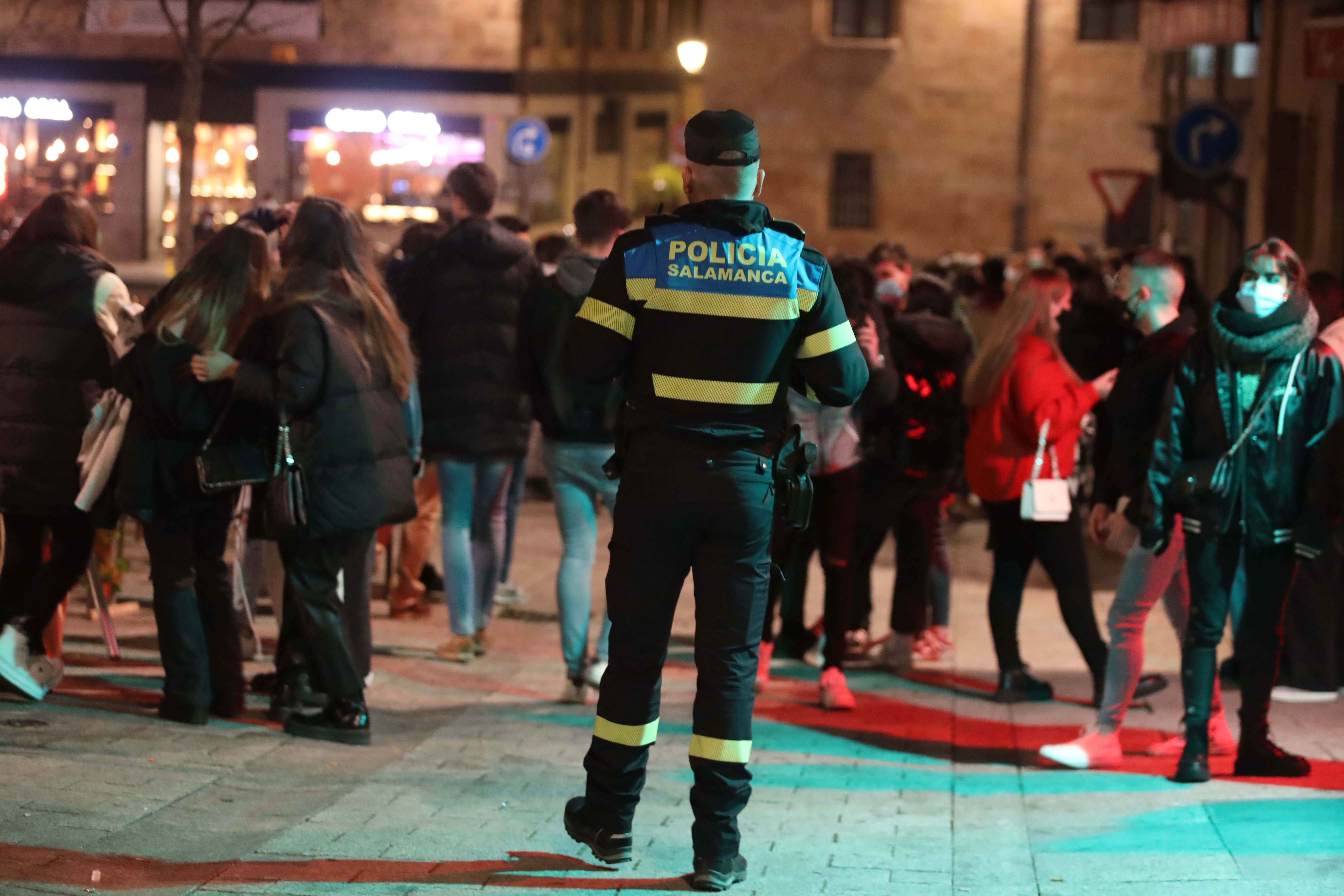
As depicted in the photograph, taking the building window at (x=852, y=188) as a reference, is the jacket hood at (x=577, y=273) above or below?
below

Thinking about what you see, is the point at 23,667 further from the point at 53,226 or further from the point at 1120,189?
the point at 1120,189

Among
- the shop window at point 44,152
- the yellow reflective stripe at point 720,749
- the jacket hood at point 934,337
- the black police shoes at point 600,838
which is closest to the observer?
the yellow reflective stripe at point 720,749

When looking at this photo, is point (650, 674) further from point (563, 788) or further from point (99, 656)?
point (99, 656)

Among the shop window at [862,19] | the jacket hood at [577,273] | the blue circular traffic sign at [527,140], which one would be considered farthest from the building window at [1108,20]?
the jacket hood at [577,273]

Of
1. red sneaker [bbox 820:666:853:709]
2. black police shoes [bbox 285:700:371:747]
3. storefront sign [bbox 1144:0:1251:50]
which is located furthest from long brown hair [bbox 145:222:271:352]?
storefront sign [bbox 1144:0:1251:50]

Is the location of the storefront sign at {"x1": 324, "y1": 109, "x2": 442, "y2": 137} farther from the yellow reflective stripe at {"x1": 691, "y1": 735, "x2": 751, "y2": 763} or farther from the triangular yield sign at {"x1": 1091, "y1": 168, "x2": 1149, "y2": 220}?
the yellow reflective stripe at {"x1": 691, "y1": 735, "x2": 751, "y2": 763}

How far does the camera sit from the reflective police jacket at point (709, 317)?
4.62 meters

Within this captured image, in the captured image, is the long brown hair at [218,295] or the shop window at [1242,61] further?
the shop window at [1242,61]

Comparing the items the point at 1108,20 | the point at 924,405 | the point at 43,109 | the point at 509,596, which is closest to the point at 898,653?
the point at 924,405

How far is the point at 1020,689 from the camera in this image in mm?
8219

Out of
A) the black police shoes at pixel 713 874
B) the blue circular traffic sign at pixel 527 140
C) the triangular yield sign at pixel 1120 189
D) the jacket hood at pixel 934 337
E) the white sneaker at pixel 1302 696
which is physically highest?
the blue circular traffic sign at pixel 527 140

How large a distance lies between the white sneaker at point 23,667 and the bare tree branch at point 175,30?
6.17 m

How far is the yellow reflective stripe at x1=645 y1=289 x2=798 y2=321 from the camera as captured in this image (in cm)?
462

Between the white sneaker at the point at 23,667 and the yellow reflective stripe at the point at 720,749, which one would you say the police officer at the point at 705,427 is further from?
the white sneaker at the point at 23,667
